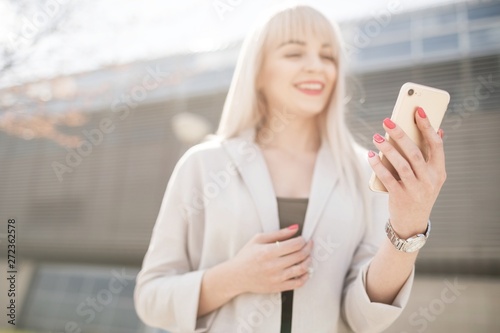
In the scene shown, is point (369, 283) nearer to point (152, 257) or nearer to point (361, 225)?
point (361, 225)

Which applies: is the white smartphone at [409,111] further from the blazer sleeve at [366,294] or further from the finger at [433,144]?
the blazer sleeve at [366,294]

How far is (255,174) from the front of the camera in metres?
1.74

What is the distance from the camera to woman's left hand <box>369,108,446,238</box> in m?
1.11

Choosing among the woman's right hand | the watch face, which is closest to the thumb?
the woman's right hand

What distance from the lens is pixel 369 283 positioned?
1.44 meters

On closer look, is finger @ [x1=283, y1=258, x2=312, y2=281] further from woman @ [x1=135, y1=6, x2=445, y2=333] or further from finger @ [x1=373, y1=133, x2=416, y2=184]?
finger @ [x1=373, y1=133, x2=416, y2=184]

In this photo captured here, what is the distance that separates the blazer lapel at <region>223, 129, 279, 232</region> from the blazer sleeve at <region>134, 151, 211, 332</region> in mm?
190

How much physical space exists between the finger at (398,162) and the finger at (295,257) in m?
0.49

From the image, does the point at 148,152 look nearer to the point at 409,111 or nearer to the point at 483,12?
the point at 483,12

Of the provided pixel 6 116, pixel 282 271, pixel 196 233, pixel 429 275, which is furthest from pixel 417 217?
pixel 429 275

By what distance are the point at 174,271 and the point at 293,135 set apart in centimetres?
80

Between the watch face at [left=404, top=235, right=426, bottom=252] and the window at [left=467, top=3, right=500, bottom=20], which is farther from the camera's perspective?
the window at [left=467, top=3, right=500, bottom=20]

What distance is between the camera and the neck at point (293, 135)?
75.7 inches

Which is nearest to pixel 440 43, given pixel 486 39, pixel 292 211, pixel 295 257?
pixel 486 39
